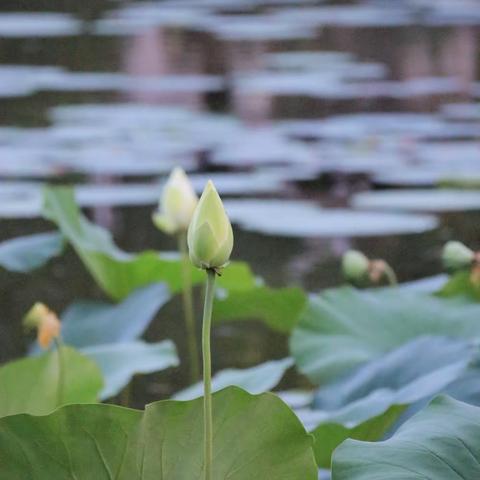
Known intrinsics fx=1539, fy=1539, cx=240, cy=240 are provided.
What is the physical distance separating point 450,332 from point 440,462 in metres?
0.64

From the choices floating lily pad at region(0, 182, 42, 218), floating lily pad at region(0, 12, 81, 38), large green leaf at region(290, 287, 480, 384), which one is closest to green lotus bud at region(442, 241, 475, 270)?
large green leaf at region(290, 287, 480, 384)

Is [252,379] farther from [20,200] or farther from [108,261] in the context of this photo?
[20,200]

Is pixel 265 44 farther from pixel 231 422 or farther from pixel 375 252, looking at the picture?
pixel 231 422

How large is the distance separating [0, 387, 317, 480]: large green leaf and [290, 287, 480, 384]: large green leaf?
1.82 feet

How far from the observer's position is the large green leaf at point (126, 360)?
1.42 m

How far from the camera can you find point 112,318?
172 centimetres

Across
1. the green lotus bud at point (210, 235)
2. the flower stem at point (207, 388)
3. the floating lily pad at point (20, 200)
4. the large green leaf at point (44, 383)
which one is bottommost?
the floating lily pad at point (20, 200)

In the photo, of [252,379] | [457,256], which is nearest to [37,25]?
[457,256]

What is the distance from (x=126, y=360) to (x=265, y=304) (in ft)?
0.91

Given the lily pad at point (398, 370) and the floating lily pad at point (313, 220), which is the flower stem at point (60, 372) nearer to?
the lily pad at point (398, 370)

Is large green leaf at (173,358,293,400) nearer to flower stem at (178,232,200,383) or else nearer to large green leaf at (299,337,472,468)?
large green leaf at (299,337,472,468)

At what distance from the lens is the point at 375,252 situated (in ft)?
7.93

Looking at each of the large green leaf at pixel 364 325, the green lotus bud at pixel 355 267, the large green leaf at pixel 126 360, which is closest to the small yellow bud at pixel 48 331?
the large green leaf at pixel 126 360

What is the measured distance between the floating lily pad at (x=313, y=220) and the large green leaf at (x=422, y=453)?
1.60 meters
